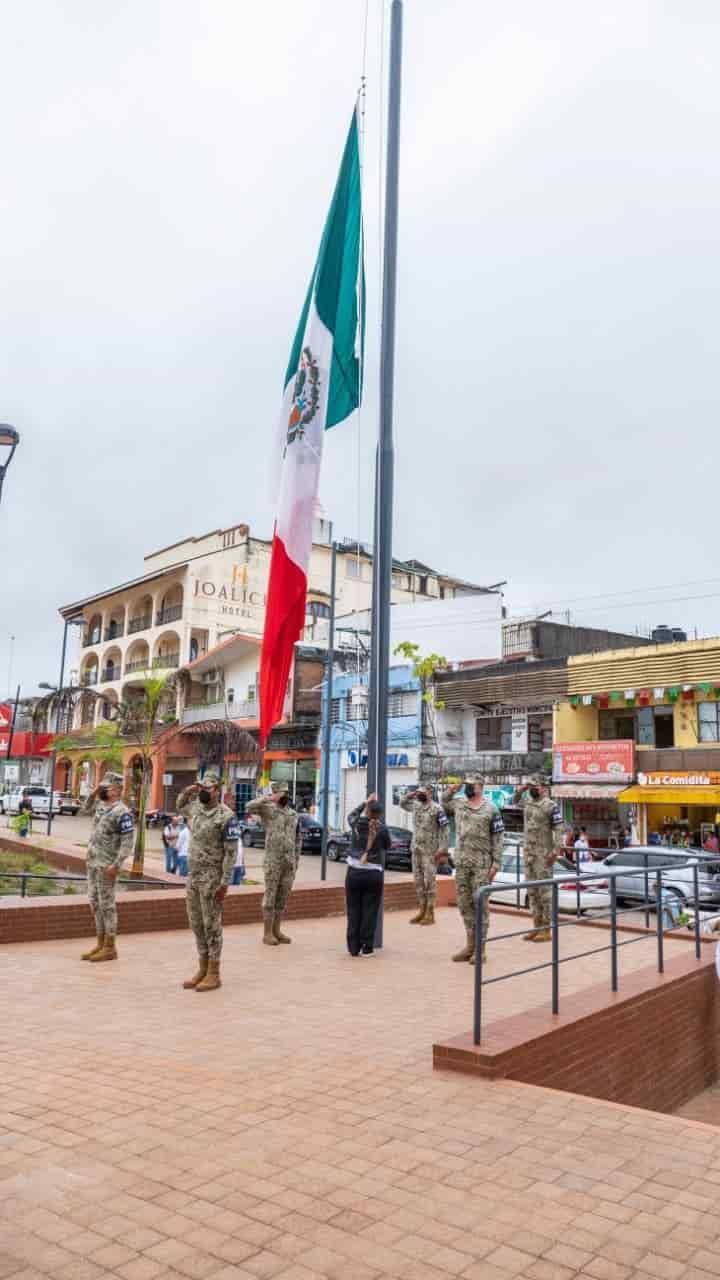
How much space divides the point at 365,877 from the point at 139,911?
2.97 m

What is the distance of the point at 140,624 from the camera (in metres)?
60.1

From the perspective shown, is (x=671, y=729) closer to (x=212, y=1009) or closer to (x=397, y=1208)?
(x=212, y=1009)

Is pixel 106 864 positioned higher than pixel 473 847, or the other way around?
pixel 473 847

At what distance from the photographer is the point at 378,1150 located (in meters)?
4.27

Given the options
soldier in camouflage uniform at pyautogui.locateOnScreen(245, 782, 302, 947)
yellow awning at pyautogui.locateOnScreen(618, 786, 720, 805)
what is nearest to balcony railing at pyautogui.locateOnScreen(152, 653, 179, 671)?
yellow awning at pyautogui.locateOnScreen(618, 786, 720, 805)

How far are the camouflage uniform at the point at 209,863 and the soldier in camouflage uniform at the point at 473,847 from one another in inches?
92.0

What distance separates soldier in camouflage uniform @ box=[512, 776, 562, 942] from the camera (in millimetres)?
10938

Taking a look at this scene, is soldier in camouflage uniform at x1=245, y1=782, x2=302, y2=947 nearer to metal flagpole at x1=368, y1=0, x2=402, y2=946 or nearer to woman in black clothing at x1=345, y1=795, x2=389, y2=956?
woman in black clothing at x1=345, y1=795, x2=389, y2=956

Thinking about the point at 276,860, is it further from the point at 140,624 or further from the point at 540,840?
the point at 140,624

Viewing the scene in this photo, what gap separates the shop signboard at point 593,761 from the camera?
104ft

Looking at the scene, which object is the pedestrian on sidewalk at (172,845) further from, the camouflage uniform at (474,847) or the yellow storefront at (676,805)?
the yellow storefront at (676,805)

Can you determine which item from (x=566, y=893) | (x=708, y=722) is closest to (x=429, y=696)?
(x=708, y=722)

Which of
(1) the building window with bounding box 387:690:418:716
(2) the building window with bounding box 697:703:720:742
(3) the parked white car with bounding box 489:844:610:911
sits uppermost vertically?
(1) the building window with bounding box 387:690:418:716

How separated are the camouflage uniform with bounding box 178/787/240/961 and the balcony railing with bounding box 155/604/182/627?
159 ft
